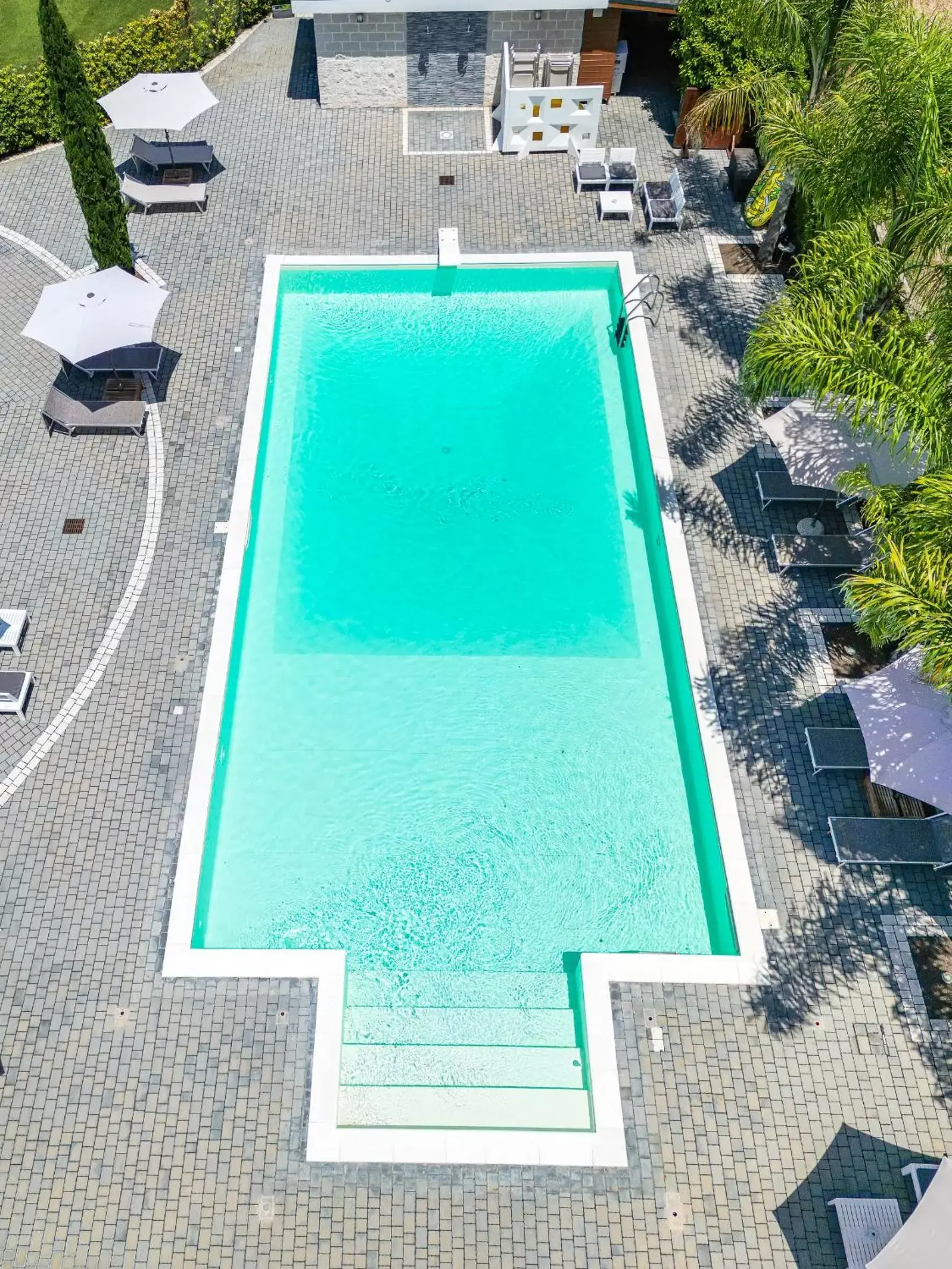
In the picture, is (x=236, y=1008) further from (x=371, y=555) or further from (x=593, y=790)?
(x=371, y=555)

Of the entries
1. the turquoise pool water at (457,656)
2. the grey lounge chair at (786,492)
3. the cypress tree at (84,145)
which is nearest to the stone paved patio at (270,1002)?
the grey lounge chair at (786,492)

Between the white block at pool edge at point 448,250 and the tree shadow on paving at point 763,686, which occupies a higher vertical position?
the white block at pool edge at point 448,250

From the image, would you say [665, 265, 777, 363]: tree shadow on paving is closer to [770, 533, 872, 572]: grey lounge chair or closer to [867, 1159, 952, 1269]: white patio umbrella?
[770, 533, 872, 572]: grey lounge chair

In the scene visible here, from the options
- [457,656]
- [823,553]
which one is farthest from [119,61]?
[823,553]

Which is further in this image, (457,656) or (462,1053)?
(457,656)

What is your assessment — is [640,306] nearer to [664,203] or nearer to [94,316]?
[664,203]

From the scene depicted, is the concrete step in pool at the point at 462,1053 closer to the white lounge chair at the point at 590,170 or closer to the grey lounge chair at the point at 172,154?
the white lounge chair at the point at 590,170

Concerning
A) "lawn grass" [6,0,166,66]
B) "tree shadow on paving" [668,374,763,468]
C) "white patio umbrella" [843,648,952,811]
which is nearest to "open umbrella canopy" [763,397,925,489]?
"tree shadow on paving" [668,374,763,468]
